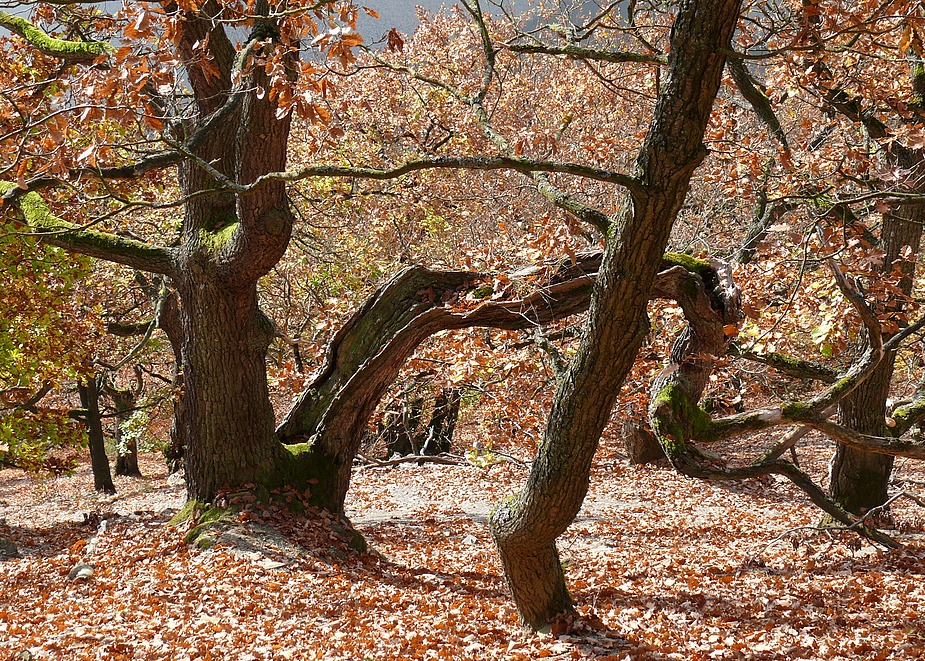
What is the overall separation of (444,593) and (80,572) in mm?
3260

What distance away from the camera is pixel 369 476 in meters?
15.3

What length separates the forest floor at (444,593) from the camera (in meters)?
5.20

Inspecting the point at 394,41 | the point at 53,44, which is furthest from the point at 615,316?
the point at 53,44

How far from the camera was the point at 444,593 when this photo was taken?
6.66m

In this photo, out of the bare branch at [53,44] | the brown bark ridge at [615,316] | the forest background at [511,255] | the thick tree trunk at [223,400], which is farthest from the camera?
the thick tree trunk at [223,400]

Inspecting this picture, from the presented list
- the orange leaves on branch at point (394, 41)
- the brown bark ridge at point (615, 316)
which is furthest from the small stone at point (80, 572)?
the orange leaves on branch at point (394, 41)

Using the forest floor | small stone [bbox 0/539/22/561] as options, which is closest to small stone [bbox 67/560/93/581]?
the forest floor

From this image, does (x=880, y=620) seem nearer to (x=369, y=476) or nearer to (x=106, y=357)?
(x=369, y=476)

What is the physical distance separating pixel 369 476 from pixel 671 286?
10170mm

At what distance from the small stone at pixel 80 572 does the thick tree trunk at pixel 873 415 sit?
7429 mm

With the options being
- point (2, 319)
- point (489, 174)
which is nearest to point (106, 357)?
point (2, 319)

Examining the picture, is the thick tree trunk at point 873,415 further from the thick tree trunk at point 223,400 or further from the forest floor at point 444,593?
the thick tree trunk at point 223,400

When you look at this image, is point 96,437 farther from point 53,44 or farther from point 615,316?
point 615,316

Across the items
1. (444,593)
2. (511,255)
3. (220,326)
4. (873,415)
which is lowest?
(444,593)
